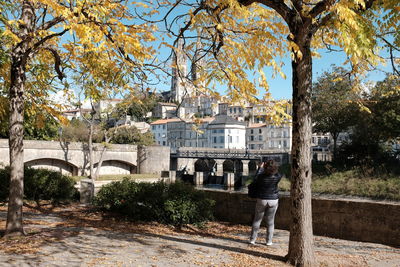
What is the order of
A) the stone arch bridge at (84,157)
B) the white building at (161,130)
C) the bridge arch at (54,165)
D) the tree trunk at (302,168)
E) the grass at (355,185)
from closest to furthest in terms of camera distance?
the tree trunk at (302,168) → the grass at (355,185) → the stone arch bridge at (84,157) → the bridge arch at (54,165) → the white building at (161,130)

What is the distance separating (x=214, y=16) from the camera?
6.71 metres

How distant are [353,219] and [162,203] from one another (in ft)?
14.3

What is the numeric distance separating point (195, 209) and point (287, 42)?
522cm

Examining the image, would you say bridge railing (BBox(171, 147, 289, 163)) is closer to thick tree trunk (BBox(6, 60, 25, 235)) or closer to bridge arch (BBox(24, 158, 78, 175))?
bridge arch (BBox(24, 158, 78, 175))

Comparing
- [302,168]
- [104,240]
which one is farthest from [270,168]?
[104,240]

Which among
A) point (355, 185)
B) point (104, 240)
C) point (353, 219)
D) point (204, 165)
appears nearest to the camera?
point (104, 240)

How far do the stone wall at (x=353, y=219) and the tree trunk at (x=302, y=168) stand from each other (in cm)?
290

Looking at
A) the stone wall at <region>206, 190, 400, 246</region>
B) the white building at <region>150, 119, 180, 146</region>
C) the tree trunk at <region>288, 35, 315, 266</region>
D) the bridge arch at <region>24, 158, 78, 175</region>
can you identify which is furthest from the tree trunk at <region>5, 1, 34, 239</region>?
the white building at <region>150, 119, 180, 146</region>

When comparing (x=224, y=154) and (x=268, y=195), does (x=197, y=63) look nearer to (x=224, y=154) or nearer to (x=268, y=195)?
(x=268, y=195)

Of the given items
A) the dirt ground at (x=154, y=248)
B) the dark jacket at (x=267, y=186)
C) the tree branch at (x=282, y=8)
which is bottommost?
the dirt ground at (x=154, y=248)

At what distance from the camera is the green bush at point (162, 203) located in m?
9.38

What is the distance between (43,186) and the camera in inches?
532

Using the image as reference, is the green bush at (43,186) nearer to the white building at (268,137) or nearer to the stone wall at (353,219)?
the stone wall at (353,219)

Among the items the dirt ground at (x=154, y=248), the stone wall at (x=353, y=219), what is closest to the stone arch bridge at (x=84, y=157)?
the dirt ground at (x=154, y=248)
